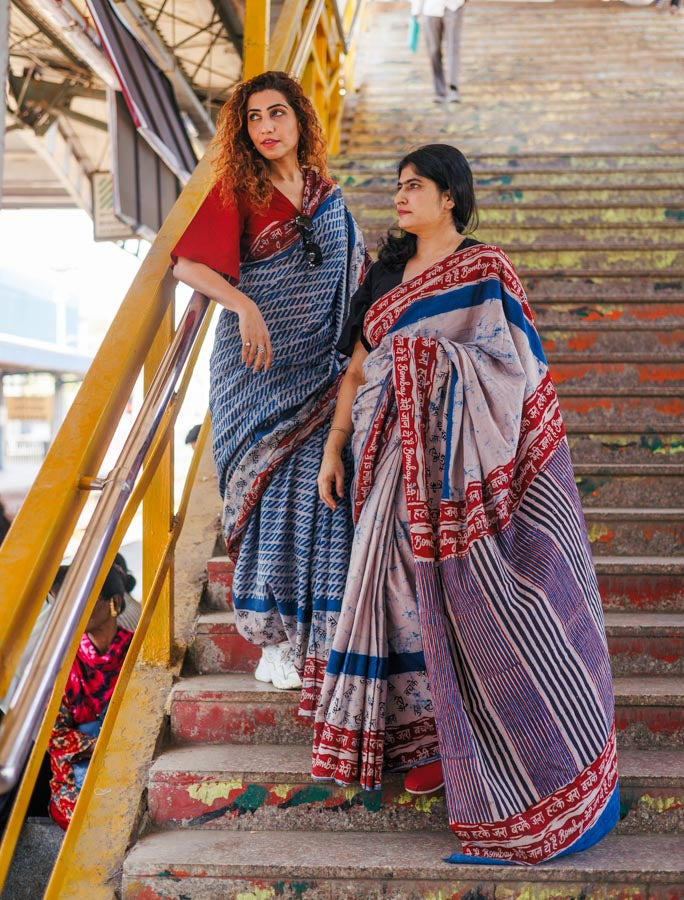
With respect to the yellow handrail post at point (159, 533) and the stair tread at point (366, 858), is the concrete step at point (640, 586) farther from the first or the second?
the yellow handrail post at point (159, 533)

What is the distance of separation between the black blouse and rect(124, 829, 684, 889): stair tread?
42.9 inches

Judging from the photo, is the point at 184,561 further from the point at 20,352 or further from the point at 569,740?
the point at 20,352

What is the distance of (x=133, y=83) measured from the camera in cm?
632

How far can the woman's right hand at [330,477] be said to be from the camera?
6.30 feet

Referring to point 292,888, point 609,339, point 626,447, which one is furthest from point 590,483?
point 292,888

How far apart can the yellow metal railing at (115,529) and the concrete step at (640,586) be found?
1186mm

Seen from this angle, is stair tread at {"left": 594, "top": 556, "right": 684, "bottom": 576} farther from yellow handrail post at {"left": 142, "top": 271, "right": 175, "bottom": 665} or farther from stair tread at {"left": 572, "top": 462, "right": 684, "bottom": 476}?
yellow handrail post at {"left": 142, "top": 271, "right": 175, "bottom": 665}

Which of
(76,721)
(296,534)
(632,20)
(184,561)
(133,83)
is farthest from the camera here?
(632,20)

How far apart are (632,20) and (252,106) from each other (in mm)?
6277

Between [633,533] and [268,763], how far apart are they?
4.28 ft

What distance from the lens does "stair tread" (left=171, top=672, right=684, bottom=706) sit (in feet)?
6.53

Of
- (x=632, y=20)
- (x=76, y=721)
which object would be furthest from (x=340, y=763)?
(x=632, y=20)

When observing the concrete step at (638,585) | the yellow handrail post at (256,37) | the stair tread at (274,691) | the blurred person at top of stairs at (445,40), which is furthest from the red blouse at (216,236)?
the blurred person at top of stairs at (445,40)

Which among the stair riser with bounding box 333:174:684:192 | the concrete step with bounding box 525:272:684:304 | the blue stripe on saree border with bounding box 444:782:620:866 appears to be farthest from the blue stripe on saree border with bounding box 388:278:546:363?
the stair riser with bounding box 333:174:684:192
